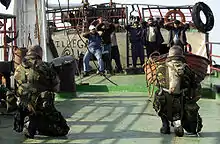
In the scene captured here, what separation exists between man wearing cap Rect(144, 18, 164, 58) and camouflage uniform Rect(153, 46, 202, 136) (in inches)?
340

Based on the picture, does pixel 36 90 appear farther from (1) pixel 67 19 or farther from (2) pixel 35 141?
(1) pixel 67 19

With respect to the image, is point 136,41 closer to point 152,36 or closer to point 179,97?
point 152,36

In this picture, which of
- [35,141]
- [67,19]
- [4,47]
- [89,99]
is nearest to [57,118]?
[35,141]

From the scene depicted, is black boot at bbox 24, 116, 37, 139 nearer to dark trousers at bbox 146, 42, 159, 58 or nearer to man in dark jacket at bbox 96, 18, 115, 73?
man in dark jacket at bbox 96, 18, 115, 73

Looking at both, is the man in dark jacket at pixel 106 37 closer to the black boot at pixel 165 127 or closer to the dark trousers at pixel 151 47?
the dark trousers at pixel 151 47

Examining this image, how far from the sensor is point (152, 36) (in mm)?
14930

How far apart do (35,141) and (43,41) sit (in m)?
4.65

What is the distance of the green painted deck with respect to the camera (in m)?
6.20

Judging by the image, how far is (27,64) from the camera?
6.07m

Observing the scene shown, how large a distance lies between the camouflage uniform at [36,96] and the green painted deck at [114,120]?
16cm

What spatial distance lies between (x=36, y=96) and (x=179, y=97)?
1922 mm

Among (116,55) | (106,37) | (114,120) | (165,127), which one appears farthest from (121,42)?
(165,127)

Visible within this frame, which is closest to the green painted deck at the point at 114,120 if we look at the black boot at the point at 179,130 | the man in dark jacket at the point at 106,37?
the black boot at the point at 179,130

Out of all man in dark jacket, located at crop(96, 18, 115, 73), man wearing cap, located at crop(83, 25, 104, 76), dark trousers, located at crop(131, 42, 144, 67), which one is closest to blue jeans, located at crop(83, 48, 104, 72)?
man wearing cap, located at crop(83, 25, 104, 76)
